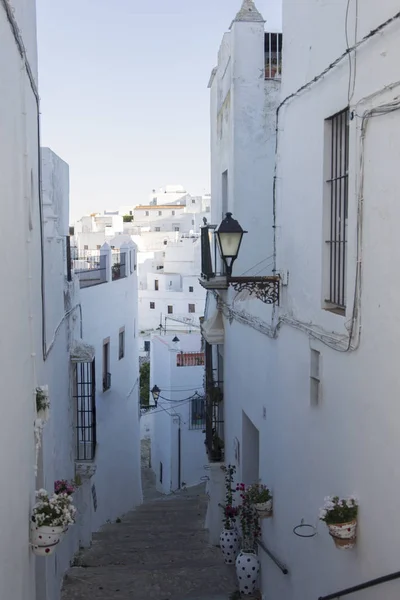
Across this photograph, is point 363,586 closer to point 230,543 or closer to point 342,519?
point 342,519

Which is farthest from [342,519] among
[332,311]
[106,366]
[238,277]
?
[106,366]

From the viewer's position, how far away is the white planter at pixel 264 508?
7711 millimetres

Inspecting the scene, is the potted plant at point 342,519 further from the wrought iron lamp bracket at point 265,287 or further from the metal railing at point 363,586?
the wrought iron lamp bracket at point 265,287

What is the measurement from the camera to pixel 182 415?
20.9m

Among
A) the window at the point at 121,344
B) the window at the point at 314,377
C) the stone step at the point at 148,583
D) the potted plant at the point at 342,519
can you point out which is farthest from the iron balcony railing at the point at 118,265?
the potted plant at the point at 342,519

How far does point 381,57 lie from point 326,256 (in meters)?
1.92

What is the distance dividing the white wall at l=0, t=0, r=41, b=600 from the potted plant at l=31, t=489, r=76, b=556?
8 centimetres

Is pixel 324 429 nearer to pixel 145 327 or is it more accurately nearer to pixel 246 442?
pixel 246 442

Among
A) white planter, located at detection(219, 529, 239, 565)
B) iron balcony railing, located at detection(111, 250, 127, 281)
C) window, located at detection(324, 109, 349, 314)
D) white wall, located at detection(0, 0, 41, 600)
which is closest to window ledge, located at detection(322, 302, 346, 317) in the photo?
window, located at detection(324, 109, 349, 314)

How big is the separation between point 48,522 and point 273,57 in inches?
310

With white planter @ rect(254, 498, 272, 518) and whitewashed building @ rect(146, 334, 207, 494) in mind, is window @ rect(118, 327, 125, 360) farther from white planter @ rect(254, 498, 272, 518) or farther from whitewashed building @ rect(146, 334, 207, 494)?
white planter @ rect(254, 498, 272, 518)

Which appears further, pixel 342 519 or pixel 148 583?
pixel 148 583

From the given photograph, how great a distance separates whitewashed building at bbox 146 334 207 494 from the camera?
2089 cm

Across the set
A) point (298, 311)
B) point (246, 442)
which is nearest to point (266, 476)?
point (246, 442)
